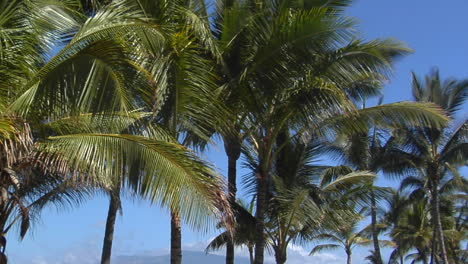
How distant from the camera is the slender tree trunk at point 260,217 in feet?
42.0

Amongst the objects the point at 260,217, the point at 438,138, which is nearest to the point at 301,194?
the point at 260,217

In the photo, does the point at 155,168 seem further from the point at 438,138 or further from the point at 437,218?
the point at 437,218

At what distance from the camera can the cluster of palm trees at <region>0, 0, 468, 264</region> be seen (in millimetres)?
7359

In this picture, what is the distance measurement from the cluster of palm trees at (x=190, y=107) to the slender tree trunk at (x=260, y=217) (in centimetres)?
3

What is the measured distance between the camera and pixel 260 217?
12.8m

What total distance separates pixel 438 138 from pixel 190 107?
15961 millimetres

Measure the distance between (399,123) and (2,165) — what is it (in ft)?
26.1

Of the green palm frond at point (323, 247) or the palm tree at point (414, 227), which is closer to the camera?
the palm tree at point (414, 227)

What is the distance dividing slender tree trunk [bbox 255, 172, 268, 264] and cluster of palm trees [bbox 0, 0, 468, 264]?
0.10ft

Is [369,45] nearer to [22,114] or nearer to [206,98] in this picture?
[206,98]

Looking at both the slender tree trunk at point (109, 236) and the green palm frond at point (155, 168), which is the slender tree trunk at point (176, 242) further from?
the slender tree trunk at point (109, 236)

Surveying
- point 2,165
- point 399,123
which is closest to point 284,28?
point 399,123

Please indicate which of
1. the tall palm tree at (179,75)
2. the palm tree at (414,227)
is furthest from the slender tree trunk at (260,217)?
the palm tree at (414,227)

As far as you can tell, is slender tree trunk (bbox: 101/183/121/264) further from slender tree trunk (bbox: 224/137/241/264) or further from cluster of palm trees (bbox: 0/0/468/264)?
slender tree trunk (bbox: 224/137/241/264)
